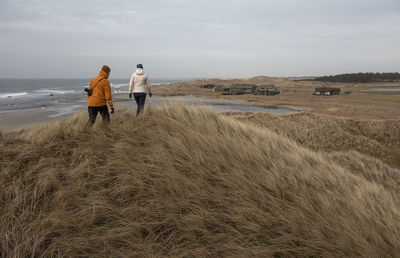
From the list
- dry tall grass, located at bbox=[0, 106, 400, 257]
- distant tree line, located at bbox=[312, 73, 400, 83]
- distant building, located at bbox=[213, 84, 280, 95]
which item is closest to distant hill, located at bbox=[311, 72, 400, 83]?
distant tree line, located at bbox=[312, 73, 400, 83]

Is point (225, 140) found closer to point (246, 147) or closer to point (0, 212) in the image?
point (246, 147)

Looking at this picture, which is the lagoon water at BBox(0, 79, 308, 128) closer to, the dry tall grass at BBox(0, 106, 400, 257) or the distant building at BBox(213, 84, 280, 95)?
the dry tall grass at BBox(0, 106, 400, 257)

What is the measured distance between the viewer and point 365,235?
105 inches

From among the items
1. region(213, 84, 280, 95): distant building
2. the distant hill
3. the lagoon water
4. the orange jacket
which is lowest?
the lagoon water

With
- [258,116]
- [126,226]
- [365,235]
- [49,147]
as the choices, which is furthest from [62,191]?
[258,116]

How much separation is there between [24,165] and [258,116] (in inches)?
602

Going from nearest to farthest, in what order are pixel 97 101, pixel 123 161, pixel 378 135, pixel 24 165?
pixel 123 161 → pixel 24 165 → pixel 97 101 → pixel 378 135

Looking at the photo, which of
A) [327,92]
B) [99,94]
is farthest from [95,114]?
[327,92]

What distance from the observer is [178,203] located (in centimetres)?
304

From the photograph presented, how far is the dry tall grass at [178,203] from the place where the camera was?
8.34 feet

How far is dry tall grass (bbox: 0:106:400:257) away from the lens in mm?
2543

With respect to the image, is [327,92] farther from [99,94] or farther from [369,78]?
[369,78]

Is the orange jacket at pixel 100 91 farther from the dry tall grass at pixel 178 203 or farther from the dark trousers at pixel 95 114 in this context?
the dry tall grass at pixel 178 203

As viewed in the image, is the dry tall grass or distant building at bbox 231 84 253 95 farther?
distant building at bbox 231 84 253 95
